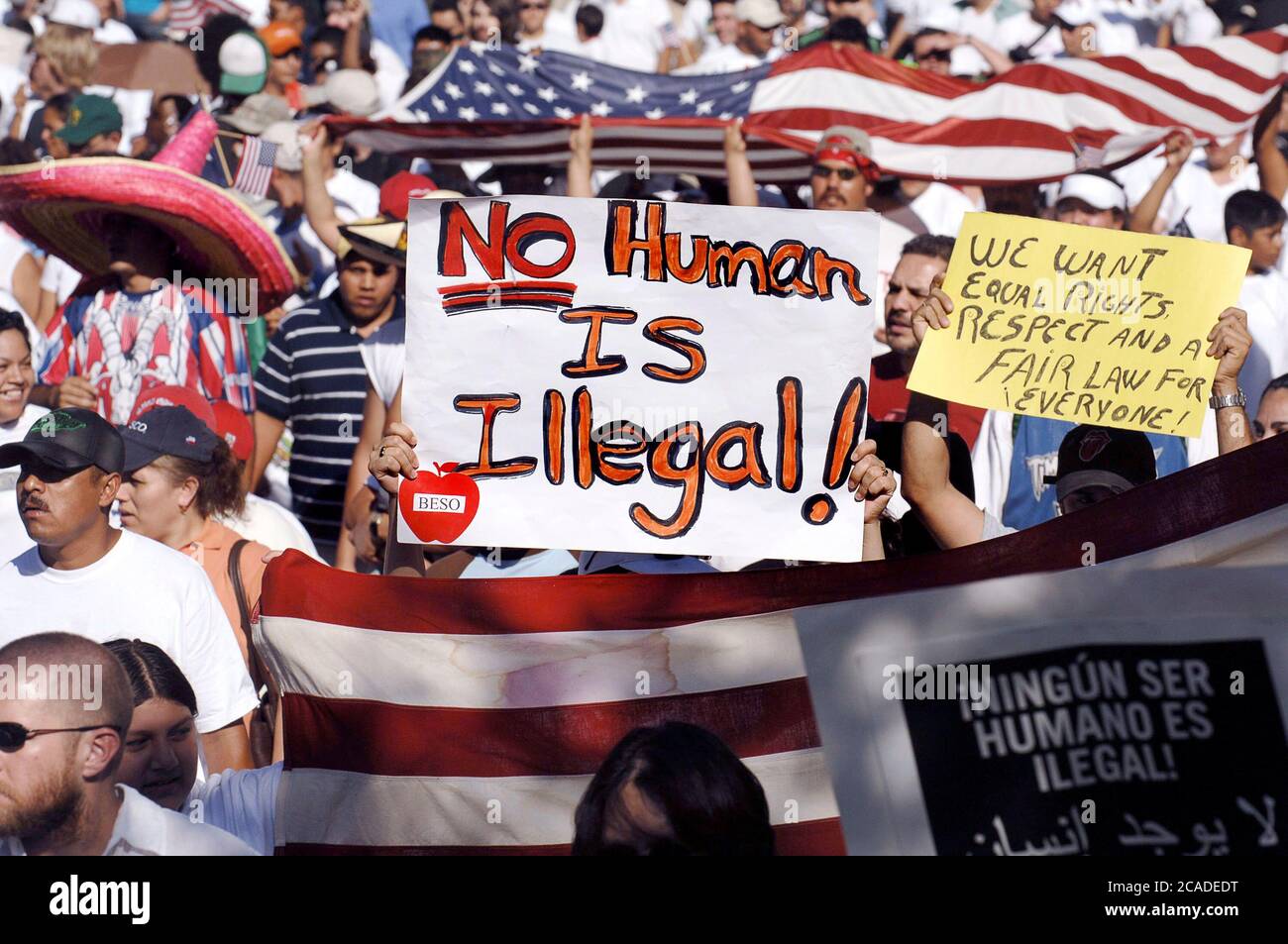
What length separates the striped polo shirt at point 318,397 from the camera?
21.8ft

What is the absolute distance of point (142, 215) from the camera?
22.6 ft

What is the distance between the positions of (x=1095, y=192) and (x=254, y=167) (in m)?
4.05

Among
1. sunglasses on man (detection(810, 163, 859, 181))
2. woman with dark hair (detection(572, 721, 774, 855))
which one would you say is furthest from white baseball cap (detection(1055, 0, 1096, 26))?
woman with dark hair (detection(572, 721, 774, 855))

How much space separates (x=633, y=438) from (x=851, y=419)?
560 mm

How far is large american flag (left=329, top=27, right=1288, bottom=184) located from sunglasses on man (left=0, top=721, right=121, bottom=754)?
4.74m

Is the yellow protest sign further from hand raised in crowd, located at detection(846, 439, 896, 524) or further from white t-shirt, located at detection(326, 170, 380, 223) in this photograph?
white t-shirt, located at detection(326, 170, 380, 223)

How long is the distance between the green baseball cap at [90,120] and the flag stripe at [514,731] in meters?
5.21

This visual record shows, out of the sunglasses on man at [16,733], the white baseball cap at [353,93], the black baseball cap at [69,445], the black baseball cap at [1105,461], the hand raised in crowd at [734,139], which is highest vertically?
the white baseball cap at [353,93]

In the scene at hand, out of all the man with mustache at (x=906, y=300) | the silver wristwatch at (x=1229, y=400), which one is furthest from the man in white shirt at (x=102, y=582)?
the silver wristwatch at (x=1229, y=400)

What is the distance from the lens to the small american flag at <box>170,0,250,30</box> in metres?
11.4

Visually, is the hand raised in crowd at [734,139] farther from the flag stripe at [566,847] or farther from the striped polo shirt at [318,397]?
the flag stripe at [566,847]

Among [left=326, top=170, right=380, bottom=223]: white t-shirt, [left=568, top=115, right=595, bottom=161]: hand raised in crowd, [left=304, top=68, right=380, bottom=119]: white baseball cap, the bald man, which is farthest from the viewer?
[left=304, top=68, right=380, bottom=119]: white baseball cap
